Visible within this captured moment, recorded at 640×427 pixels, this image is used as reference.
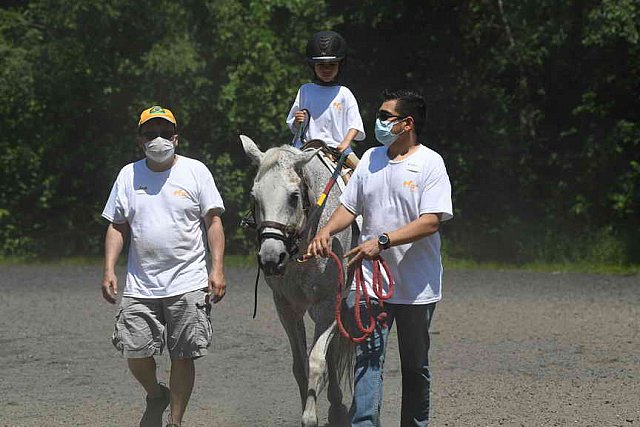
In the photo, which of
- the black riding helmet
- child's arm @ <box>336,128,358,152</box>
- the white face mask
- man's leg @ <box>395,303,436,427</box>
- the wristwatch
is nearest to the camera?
the wristwatch

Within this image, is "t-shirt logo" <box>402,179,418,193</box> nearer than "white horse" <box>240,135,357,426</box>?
Yes

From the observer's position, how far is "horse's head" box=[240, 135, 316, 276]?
642cm

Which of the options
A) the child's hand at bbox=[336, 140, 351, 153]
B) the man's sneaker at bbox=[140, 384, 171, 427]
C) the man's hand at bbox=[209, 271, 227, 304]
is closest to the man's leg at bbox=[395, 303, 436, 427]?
the man's hand at bbox=[209, 271, 227, 304]

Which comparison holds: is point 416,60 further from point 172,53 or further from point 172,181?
point 172,181

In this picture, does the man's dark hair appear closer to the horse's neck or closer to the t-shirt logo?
the t-shirt logo

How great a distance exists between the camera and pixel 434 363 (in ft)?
32.5

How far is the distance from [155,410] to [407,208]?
2009mm

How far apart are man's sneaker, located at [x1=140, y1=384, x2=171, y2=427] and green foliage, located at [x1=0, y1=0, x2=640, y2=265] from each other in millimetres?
12623

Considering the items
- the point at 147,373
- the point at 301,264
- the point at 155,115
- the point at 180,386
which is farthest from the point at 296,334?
the point at 155,115

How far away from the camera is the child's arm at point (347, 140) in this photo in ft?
25.9

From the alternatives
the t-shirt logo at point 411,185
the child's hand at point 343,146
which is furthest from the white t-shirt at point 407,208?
the child's hand at point 343,146

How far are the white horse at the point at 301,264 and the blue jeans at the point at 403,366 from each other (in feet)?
2.09

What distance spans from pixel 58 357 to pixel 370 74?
37.5 ft

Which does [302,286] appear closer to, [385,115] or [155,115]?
[155,115]
